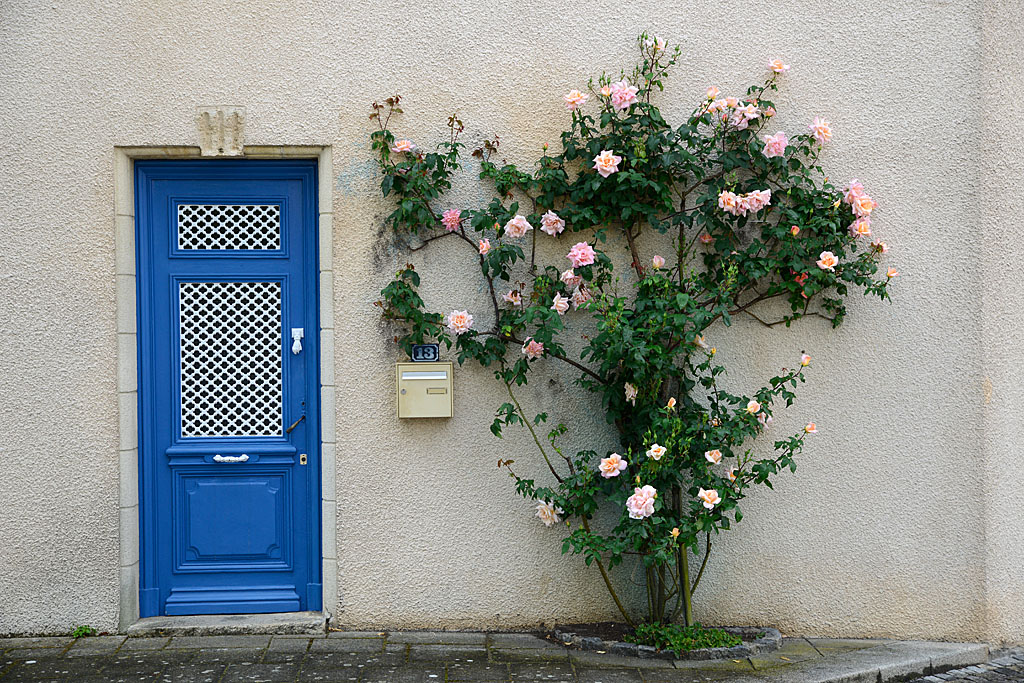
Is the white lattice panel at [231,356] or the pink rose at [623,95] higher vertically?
the pink rose at [623,95]

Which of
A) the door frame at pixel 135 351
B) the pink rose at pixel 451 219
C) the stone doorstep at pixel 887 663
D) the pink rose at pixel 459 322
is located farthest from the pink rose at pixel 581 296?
the stone doorstep at pixel 887 663

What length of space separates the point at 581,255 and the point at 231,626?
2575 mm

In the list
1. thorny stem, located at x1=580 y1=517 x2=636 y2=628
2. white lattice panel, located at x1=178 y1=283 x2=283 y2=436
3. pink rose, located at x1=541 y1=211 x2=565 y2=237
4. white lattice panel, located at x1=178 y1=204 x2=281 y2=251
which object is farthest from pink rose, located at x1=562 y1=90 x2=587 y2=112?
thorny stem, located at x1=580 y1=517 x2=636 y2=628

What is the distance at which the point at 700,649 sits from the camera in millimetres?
4410

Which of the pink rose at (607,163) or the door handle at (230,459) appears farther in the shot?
the door handle at (230,459)

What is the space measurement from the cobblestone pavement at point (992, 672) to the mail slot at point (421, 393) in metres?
2.66

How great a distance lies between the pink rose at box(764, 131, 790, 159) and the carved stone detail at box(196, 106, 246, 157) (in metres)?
2.64

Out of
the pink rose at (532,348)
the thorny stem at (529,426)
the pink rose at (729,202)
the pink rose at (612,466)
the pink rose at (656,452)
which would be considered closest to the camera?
the pink rose at (656,452)

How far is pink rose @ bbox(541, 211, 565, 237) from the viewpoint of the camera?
14.9ft

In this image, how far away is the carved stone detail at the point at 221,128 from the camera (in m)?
4.60

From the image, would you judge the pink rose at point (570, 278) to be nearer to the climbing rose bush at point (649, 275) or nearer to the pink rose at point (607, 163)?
the climbing rose bush at point (649, 275)

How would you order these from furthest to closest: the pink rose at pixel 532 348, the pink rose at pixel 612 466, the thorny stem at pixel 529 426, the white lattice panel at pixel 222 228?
the white lattice panel at pixel 222 228 < the thorny stem at pixel 529 426 < the pink rose at pixel 532 348 < the pink rose at pixel 612 466

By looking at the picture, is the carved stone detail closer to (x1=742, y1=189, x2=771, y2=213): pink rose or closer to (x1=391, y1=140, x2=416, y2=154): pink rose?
(x1=391, y1=140, x2=416, y2=154): pink rose

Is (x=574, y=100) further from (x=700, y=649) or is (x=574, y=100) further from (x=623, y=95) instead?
(x=700, y=649)
